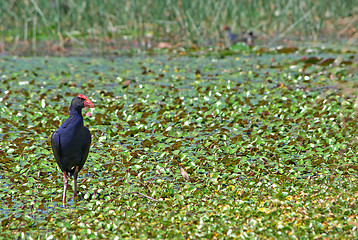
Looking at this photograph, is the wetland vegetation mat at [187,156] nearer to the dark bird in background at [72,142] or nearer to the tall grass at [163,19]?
the dark bird in background at [72,142]

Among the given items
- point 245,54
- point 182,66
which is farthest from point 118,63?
point 245,54

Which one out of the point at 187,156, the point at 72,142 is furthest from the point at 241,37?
the point at 72,142

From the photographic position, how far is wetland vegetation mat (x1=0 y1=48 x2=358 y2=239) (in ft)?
15.9

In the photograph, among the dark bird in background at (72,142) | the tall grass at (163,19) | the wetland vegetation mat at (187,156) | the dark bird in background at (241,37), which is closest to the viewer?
the wetland vegetation mat at (187,156)

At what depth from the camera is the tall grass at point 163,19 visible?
568 inches

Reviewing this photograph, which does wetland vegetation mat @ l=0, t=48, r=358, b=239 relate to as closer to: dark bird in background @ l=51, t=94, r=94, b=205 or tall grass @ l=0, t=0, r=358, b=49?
dark bird in background @ l=51, t=94, r=94, b=205

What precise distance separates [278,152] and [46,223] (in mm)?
3225

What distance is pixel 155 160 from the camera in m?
6.73

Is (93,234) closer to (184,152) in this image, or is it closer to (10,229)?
(10,229)

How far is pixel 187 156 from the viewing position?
21.8 ft

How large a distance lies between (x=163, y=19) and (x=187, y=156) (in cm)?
901

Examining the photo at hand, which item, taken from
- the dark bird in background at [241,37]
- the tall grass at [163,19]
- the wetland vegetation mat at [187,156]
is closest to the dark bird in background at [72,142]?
the wetland vegetation mat at [187,156]

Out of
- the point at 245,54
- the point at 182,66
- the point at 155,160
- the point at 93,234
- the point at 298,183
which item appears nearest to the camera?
the point at 93,234

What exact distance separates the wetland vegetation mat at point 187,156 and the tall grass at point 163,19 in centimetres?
303
